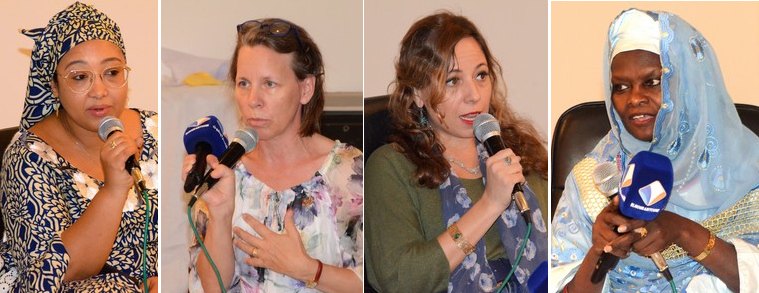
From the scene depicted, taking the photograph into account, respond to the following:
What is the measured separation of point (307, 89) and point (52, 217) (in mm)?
904

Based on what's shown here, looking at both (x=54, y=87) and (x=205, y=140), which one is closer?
(x=205, y=140)

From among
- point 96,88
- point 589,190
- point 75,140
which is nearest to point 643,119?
point 589,190

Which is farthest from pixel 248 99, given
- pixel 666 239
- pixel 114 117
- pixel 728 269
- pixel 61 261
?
pixel 728 269

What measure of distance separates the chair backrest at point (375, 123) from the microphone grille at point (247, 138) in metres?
0.41

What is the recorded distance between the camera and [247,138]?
105 inches

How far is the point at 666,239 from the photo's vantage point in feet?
8.53

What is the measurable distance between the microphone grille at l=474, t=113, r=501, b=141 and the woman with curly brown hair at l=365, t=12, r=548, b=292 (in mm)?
38

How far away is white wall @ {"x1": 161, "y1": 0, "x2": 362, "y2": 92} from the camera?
2.93 meters

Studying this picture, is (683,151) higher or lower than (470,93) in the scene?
lower

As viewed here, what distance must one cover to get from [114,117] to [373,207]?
906 mm

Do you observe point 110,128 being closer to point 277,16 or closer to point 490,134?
point 277,16

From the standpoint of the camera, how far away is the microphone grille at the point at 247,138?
2.62 metres

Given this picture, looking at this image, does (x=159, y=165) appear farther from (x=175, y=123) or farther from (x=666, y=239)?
(x=666, y=239)

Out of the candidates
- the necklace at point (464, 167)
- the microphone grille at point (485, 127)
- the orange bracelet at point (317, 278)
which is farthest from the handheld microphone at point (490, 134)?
the orange bracelet at point (317, 278)
